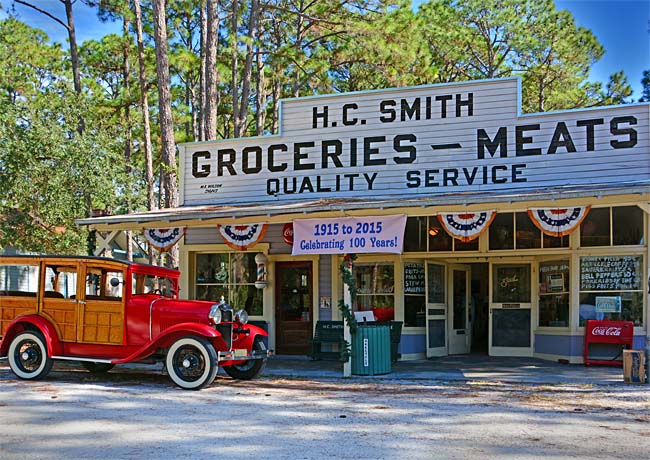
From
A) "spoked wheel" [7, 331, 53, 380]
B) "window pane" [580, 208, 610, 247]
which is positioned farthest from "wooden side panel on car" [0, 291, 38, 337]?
"window pane" [580, 208, 610, 247]

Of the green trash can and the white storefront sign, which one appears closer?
the green trash can

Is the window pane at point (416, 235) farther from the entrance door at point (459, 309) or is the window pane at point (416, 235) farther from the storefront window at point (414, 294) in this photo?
the entrance door at point (459, 309)

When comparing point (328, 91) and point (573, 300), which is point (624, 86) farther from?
point (573, 300)

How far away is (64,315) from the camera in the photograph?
38.9ft

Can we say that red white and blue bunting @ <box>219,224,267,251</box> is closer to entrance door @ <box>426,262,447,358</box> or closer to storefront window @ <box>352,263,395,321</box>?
storefront window @ <box>352,263,395,321</box>

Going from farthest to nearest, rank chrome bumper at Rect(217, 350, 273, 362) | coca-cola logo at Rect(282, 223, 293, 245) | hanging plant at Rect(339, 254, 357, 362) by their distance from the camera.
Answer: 1. coca-cola logo at Rect(282, 223, 293, 245)
2. hanging plant at Rect(339, 254, 357, 362)
3. chrome bumper at Rect(217, 350, 273, 362)

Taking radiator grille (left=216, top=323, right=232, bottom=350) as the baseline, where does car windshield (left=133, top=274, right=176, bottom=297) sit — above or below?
above

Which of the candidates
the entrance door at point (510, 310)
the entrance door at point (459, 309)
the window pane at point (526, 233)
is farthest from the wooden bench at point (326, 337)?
the window pane at point (526, 233)

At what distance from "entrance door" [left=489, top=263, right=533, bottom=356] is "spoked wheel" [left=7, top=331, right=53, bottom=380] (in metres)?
8.68

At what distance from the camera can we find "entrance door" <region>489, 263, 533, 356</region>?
15203 millimetres

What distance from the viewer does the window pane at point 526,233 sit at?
14.7m

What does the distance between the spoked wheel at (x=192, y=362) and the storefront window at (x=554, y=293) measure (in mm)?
7106

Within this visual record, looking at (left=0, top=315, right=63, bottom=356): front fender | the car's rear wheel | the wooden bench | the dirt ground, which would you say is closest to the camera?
the dirt ground

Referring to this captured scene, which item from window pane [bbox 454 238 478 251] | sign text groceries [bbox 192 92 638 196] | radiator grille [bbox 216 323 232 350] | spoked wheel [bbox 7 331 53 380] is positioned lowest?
spoked wheel [bbox 7 331 53 380]
